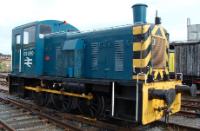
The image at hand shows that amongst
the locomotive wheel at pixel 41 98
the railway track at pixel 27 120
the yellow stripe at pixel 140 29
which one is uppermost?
the yellow stripe at pixel 140 29

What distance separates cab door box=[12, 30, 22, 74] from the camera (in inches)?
438

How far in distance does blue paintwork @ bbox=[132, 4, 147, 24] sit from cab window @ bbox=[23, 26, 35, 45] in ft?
14.4

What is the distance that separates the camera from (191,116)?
29.0 feet

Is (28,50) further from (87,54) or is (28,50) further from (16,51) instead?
(87,54)

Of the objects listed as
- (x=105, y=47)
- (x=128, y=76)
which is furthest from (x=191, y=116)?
(x=105, y=47)

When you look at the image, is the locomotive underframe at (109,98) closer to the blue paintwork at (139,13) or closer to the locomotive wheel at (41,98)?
the locomotive wheel at (41,98)

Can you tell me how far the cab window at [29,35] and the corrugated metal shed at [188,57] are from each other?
10.5 meters

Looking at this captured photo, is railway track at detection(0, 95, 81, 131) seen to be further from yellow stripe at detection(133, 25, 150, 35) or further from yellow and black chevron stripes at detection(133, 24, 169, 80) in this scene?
yellow stripe at detection(133, 25, 150, 35)

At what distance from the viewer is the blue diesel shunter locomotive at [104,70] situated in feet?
22.2

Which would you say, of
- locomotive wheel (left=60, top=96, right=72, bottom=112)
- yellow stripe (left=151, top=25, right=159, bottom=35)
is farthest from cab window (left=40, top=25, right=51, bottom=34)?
yellow stripe (left=151, top=25, right=159, bottom=35)

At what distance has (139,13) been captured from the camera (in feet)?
24.0

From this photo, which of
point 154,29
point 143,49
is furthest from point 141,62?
point 154,29

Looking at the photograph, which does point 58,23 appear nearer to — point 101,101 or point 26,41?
point 26,41

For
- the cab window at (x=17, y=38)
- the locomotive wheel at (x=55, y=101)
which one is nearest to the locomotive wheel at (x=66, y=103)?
Answer: the locomotive wheel at (x=55, y=101)
